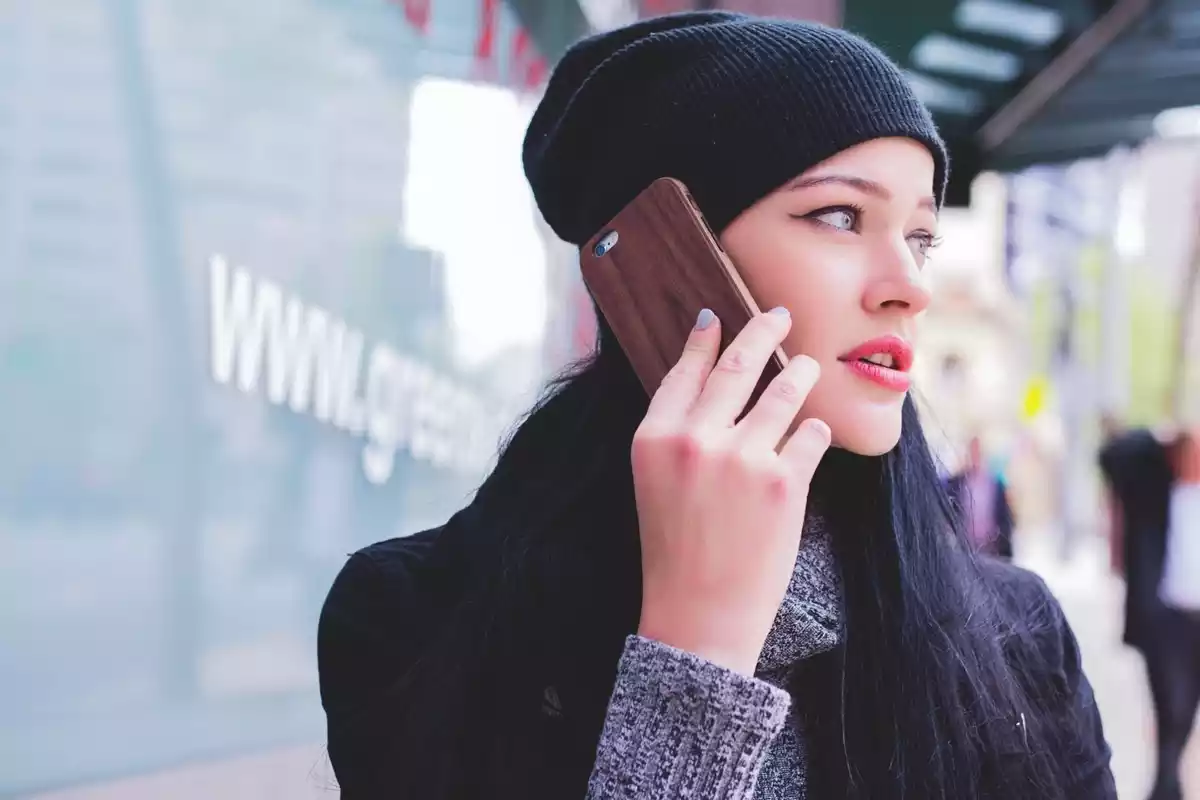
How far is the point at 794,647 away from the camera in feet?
3.81

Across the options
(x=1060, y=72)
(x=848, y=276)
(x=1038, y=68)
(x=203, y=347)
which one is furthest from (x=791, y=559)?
(x=1060, y=72)

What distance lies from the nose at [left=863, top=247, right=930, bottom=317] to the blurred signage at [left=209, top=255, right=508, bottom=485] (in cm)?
104

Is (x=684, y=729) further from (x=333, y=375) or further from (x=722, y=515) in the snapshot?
(x=333, y=375)

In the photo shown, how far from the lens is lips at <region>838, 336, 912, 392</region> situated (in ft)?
3.78

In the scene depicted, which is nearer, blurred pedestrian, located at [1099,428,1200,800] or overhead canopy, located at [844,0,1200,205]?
blurred pedestrian, located at [1099,428,1200,800]

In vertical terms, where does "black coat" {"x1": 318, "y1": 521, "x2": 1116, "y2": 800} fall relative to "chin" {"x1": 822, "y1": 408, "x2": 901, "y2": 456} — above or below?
below

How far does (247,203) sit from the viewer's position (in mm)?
1778

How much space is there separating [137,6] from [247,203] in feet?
1.21

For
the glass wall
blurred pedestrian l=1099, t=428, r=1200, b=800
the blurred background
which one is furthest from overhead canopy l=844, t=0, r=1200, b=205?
the glass wall

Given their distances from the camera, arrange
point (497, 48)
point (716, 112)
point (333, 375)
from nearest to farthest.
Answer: point (716, 112)
point (333, 375)
point (497, 48)

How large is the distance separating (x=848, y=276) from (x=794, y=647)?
417 mm

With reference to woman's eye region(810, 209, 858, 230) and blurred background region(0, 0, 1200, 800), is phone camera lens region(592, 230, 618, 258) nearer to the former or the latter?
woman's eye region(810, 209, 858, 230)

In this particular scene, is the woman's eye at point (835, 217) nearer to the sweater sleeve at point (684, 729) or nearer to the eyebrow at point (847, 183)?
the eyebrow at point (847, 183)

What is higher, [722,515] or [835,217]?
[835,217]
